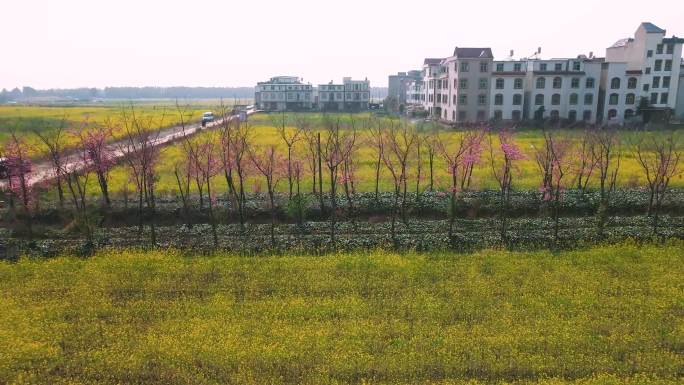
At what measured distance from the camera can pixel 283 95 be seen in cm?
9044

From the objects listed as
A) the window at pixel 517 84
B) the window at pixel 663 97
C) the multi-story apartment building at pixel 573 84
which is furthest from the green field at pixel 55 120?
the window at pixel 663 97

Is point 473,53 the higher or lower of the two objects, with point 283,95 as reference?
higher

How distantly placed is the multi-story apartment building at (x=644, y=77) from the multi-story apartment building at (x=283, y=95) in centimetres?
5139

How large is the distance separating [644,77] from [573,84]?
25.3 feet

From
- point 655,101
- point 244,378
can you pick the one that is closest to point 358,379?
point 244,378

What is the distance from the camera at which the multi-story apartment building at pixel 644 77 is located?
53.7 meters

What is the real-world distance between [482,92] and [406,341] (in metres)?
48.4

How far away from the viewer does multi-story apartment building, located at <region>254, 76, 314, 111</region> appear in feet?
296

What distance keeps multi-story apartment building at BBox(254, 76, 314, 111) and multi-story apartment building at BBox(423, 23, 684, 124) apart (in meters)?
40.3

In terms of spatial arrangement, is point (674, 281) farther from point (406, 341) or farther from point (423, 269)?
point (406, 341)

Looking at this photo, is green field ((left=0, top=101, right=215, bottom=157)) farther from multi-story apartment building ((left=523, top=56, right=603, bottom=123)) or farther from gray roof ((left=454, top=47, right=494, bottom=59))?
multi-story apartment building ((left=523, top=56, right=603, bottom=123))

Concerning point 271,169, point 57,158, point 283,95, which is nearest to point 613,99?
point 271,169

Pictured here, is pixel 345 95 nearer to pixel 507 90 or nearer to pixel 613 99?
pixel 507 90

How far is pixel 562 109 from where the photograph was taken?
Result: 5531 cm
